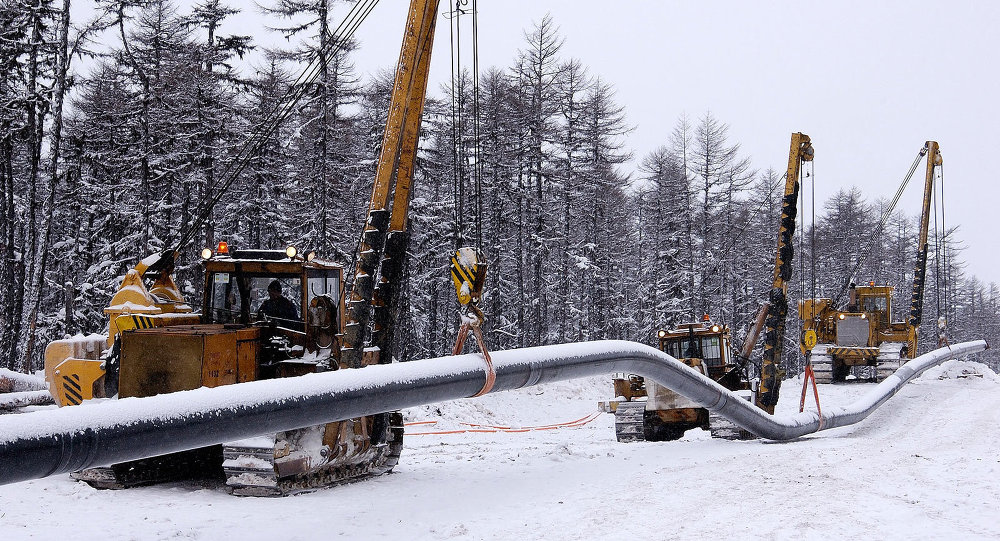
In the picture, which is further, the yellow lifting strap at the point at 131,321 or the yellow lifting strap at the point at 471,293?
the yellow lifting strap at the point at 131,321

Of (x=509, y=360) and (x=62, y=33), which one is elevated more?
(x=62, y=33)

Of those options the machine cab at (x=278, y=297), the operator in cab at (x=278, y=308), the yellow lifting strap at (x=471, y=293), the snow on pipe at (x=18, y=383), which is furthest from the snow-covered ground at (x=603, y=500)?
the snow on pipe at (x=18, y=383)

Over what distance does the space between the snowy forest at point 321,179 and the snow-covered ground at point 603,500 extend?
29.3 ft

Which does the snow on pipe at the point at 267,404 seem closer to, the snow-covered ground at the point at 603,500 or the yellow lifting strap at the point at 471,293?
the yellow lifting strap at the point at 471,293

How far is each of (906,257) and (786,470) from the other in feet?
220

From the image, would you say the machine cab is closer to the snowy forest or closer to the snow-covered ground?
the snow-covered ground

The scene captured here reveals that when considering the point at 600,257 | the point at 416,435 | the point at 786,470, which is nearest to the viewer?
the point at 786,470

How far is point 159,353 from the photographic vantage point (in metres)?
8.71

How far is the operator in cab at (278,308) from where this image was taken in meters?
10.1

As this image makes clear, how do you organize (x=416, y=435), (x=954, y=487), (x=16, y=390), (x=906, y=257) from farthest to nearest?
(x=906, y=257) → (x=416, y=435) → (x=16, y=390) → (x=954, y=487)

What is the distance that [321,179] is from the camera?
26.4m

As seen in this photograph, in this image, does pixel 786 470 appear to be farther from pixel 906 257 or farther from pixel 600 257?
pixel 906 257

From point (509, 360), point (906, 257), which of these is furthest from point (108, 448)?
point (906, 257)

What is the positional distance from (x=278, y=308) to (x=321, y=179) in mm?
17030
